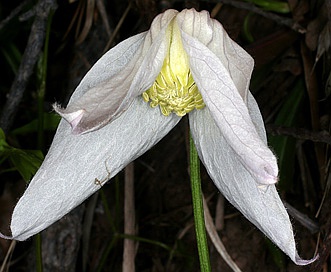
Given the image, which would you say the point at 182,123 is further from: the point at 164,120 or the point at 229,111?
the point at 229,111

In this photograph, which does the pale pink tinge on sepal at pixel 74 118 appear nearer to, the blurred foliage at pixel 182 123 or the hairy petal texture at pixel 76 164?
the hairy petal texture at pixel 76 164

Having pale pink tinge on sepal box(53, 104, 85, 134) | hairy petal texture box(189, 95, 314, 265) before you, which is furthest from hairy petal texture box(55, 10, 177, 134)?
hairy petal texture box(189, 95, 314, 265)

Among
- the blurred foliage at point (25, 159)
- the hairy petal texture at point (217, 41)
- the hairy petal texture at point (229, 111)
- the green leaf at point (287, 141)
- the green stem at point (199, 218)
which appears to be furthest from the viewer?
the green leaf at point (287, 141)

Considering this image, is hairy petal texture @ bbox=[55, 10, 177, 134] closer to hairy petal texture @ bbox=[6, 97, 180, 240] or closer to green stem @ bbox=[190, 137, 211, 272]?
hairy petal texture @ bbox=[6, 97, 180, 240]

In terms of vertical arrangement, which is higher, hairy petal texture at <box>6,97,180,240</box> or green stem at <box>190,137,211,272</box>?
hairy petal texture at <box>6,97,180,240</box>

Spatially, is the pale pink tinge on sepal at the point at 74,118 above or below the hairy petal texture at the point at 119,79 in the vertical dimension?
above

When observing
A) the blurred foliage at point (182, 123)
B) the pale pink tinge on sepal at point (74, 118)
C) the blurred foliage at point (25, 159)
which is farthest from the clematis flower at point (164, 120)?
the blurred foliage at point (182, 123)
